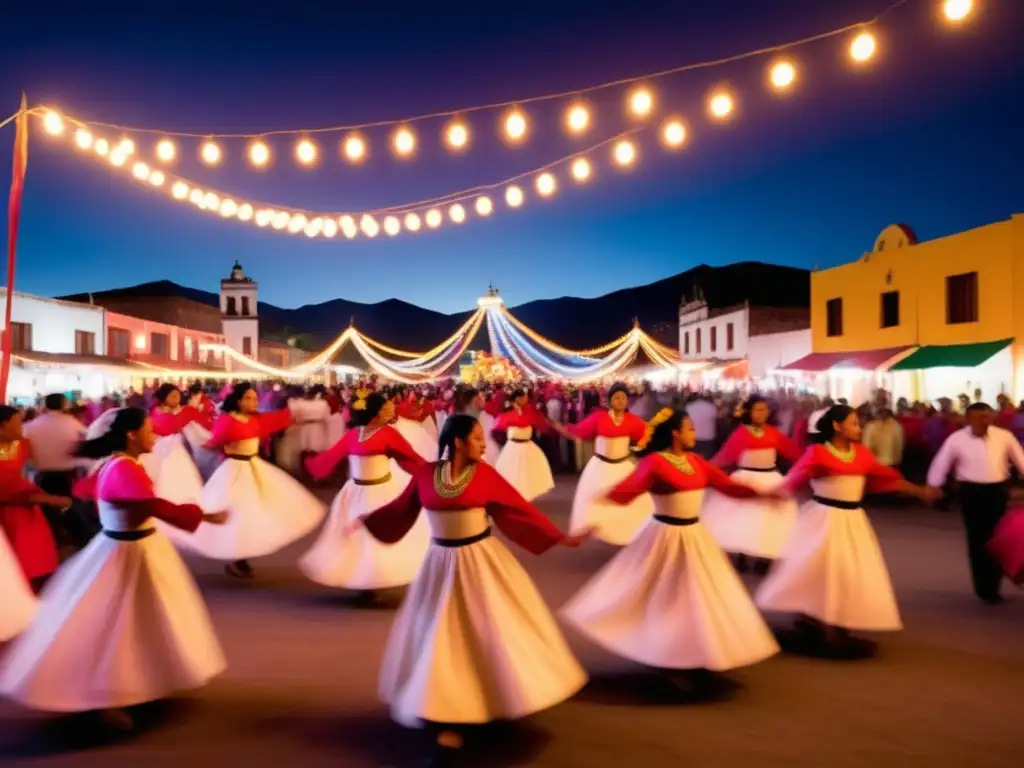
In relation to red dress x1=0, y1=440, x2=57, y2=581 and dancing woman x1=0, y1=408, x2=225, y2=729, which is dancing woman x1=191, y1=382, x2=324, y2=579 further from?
dancing woman x1=0, y1=408, x2=225, y2=729

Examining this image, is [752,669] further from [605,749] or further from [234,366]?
[234,366]

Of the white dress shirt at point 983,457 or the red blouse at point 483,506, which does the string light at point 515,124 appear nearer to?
the white dress shirt at point 983,457

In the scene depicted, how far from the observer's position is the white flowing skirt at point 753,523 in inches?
325

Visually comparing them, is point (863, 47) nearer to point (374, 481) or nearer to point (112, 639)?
point (374, 481)

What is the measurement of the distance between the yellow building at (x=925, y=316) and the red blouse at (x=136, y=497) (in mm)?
19802

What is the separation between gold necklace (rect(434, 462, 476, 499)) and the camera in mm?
4695

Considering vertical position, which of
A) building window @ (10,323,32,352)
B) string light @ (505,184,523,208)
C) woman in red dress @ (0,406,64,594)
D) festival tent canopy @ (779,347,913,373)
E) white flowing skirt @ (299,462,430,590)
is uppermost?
string light @ (505,184,523,208)

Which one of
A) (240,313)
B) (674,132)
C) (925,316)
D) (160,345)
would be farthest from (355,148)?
(240,313)

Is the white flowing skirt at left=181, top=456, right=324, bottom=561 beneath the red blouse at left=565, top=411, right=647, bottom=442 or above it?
beneath

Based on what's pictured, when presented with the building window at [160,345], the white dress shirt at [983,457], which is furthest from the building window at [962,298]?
the building window at [160,345]

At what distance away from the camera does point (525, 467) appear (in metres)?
13.1

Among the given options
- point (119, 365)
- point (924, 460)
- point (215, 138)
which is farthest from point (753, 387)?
point (215, 138)

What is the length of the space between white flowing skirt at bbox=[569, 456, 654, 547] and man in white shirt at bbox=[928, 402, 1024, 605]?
2.85 metres

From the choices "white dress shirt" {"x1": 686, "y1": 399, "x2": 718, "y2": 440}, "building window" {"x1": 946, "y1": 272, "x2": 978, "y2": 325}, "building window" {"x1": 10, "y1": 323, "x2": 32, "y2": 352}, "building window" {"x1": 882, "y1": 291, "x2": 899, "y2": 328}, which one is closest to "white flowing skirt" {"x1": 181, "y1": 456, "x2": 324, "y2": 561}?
"white dress shirt" {"x1": 686, "y1": 399, "x2": 718, "y2": 440}
